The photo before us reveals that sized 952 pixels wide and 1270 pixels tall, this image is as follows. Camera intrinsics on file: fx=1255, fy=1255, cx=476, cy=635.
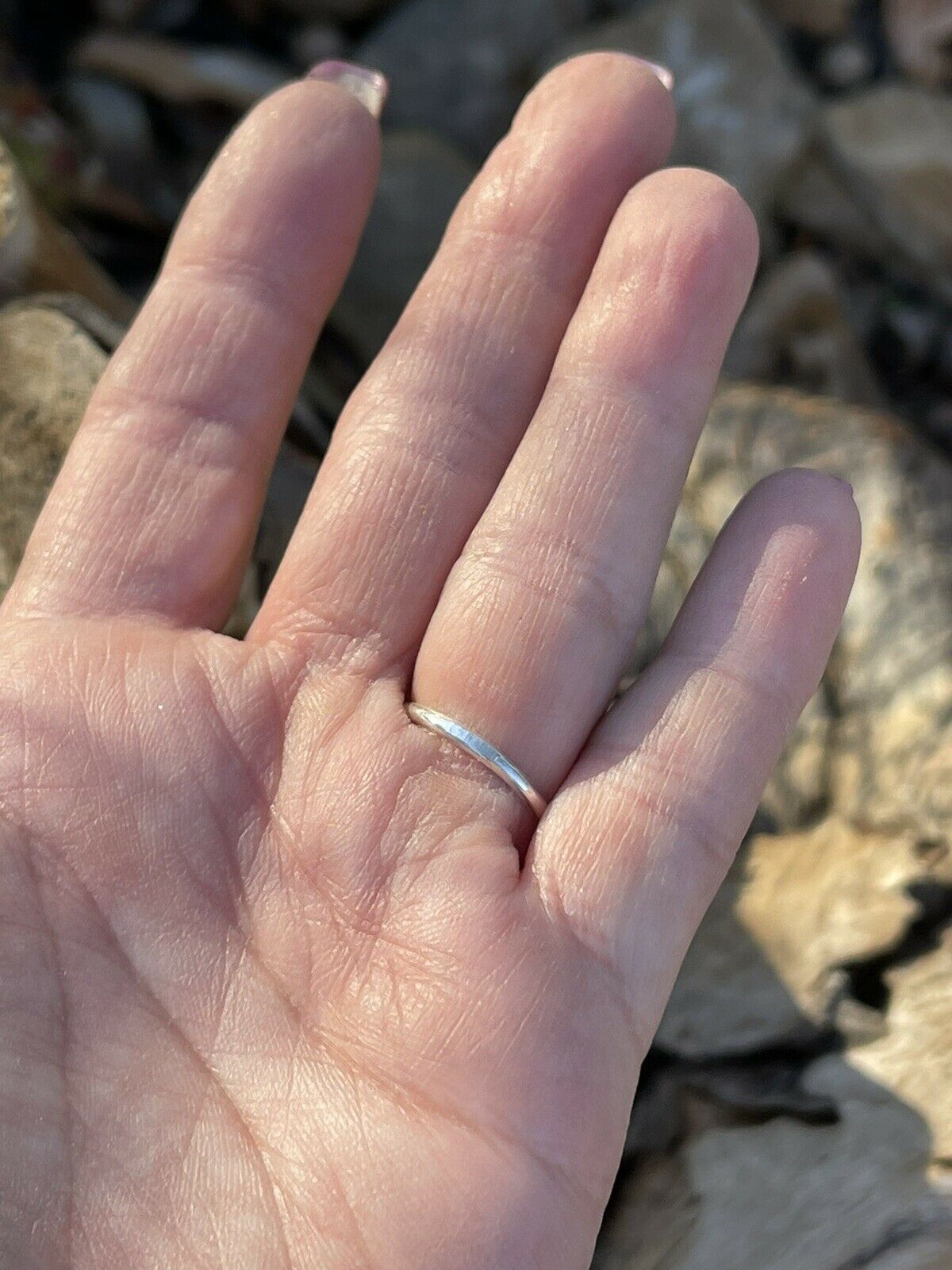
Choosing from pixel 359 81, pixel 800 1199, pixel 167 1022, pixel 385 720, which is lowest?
pixel 800 1199

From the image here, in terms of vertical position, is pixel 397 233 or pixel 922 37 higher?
pixel 922 37

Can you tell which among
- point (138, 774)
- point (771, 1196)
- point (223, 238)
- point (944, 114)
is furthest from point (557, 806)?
point (944, 114)

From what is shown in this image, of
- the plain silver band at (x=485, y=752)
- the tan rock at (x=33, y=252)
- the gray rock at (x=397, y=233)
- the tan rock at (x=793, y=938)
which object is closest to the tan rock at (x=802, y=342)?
the gray rock at (x=397, y=233)

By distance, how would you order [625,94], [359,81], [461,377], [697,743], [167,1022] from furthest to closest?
1. [359,81]
2. [625,94]
3. [461,377]
4. [697,743]
5. [167,1022]

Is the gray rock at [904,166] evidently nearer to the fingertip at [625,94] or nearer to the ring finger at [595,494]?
the fingertip at [625,94]

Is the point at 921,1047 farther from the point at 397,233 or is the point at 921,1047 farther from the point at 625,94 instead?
the point at 397,233

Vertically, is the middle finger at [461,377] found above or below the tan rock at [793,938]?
above

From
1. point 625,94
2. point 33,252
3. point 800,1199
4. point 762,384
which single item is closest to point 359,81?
point 625,94
